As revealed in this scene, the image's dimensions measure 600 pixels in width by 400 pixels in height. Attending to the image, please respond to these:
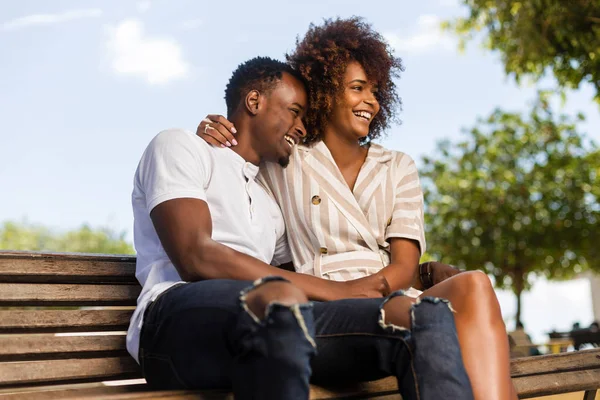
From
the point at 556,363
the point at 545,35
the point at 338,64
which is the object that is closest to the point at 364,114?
the point at 338,64

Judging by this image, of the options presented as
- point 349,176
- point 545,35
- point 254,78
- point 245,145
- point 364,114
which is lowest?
point 349,176

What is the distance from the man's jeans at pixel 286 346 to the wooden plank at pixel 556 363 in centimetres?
83

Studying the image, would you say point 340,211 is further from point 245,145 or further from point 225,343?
point 225,343

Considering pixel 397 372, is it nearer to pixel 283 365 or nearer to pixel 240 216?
pixel 283 365

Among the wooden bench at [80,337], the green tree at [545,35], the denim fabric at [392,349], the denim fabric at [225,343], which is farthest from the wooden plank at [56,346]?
the green tree at [545,35]

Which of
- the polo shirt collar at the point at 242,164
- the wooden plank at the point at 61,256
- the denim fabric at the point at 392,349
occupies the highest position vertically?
the polo shirt collar at the point at 242,164

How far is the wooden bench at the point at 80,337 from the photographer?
2945 millimetres

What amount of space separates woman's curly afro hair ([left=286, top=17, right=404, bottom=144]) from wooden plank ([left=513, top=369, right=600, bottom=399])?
4.44 feet

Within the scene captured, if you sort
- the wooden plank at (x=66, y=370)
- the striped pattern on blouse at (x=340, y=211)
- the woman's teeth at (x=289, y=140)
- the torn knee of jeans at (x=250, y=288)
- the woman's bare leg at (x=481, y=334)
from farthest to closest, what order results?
the woman's teeth at (x=289, y=140), the striped pattern on blouse at (x=340, y=211), the wooden plank at (x=66, y=370), the woman's bare leg at (x=481, y=334), the torn knee of jeans at (x=250, y=288)

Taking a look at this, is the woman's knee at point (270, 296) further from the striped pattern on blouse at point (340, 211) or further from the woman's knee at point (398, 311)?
the striped pattern on blouse at point (340, 211)

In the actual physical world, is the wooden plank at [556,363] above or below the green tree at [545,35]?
below

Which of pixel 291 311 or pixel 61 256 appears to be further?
pixel 61 256

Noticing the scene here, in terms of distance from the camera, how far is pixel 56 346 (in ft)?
9.93

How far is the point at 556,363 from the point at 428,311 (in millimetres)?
1183
